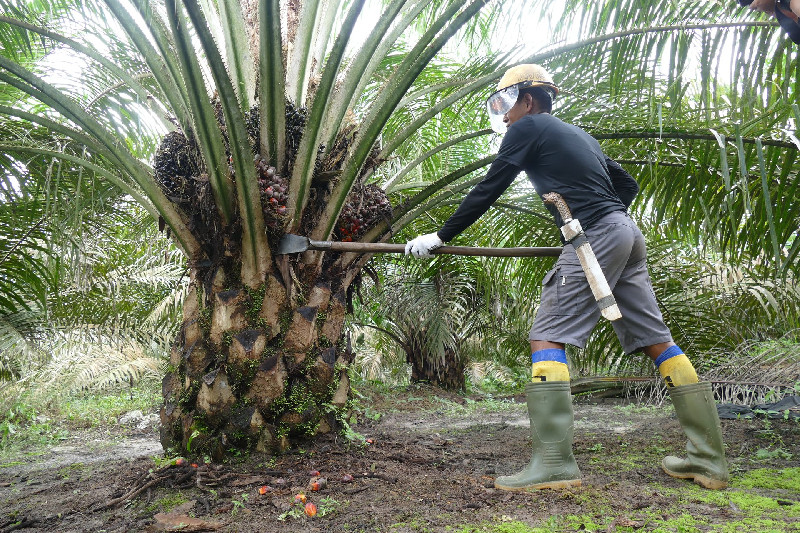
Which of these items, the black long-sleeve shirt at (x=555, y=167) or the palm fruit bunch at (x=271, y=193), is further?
the palm fruit bunch at (x=271, y=193)

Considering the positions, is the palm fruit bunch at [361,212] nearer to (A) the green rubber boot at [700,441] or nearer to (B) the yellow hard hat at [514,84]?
(B) the yellow hard hat at [514,84]

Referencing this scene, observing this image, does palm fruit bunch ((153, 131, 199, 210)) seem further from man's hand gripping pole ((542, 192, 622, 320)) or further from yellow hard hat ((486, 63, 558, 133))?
man's hand gripping pole ((542, 192, 622, 320))

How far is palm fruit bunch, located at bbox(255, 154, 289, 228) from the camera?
8.25 feet

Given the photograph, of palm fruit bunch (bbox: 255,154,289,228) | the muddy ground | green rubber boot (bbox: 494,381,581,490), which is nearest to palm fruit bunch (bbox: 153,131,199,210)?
palm fruit bunch (bbox: 255,154,289,228)

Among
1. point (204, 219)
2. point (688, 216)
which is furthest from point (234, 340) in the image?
point (688, 216)

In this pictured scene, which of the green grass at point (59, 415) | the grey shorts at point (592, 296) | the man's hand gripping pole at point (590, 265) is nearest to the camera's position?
the man's hand gripping pole at point (590, 265)

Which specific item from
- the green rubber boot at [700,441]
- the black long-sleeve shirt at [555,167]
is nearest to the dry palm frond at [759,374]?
the green rubber boot at [700,441]

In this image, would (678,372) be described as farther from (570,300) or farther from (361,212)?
(361,212)

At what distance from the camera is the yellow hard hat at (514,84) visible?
2.59 meters

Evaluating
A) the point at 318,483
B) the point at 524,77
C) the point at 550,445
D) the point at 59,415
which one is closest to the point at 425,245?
the point at 524,77

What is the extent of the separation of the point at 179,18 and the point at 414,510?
1875 mm

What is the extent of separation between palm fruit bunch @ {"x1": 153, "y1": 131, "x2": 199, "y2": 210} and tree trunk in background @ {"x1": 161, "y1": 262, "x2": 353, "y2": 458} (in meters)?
0.41

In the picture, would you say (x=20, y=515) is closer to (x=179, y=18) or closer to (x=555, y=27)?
(x=179, y=18)

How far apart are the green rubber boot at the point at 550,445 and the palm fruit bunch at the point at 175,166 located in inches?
71.7
